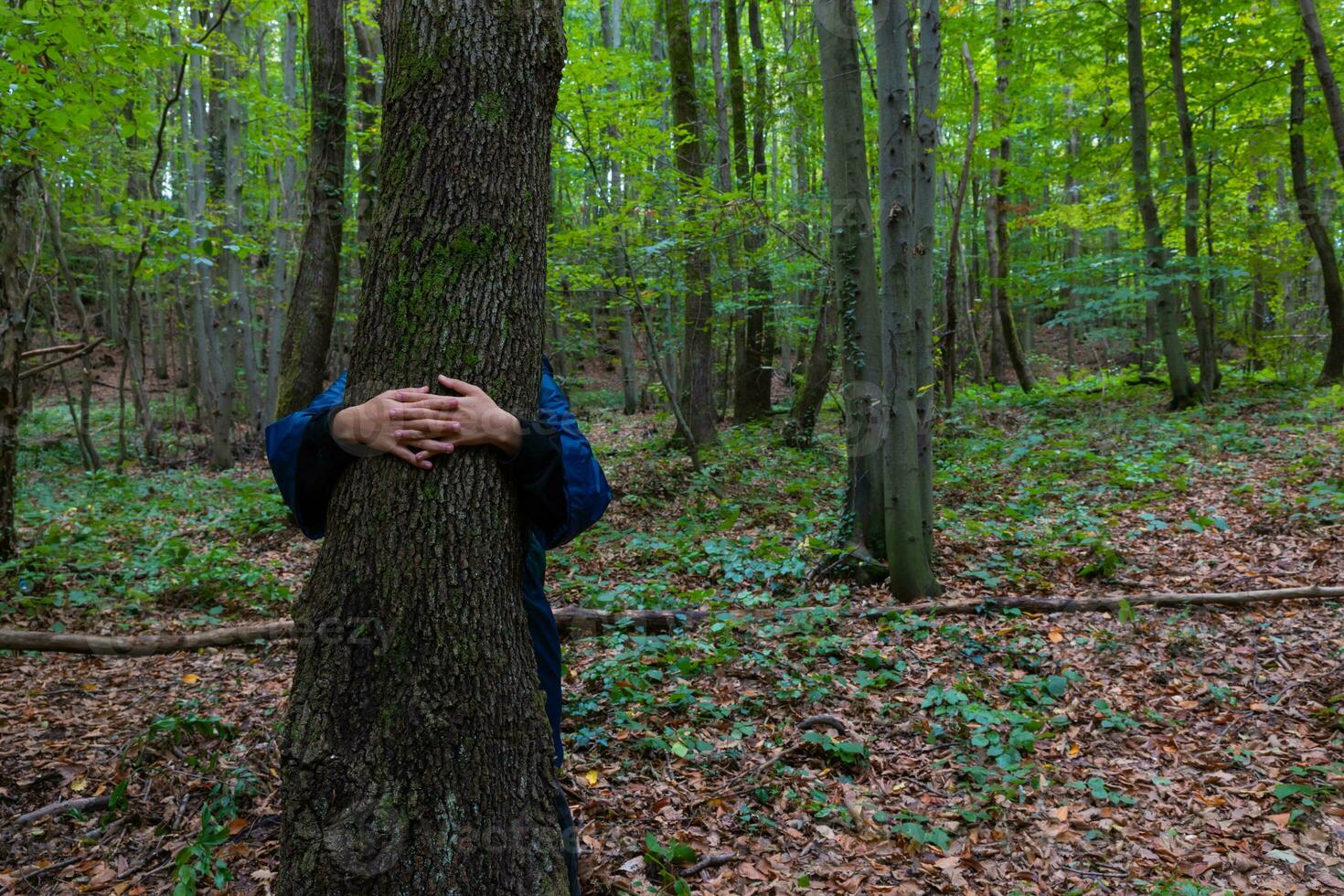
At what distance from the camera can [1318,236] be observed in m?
12.4

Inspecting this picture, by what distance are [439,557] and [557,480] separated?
0.38 metres

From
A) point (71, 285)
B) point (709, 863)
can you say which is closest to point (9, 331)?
point (71, 285)

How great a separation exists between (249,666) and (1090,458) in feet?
31.4

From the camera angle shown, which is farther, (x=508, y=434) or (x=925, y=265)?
(x=925, y=265)

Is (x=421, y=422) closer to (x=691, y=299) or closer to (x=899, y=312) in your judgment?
(x=899, y=312)

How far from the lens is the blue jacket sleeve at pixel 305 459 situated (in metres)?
2.06

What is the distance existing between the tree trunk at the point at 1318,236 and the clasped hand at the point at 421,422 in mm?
15358

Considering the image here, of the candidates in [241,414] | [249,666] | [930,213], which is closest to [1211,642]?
[930,213]

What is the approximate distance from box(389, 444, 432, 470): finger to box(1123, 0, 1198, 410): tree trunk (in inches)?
518

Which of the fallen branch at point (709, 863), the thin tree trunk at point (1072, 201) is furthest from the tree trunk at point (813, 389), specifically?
the fallen branch at point (709, 863)

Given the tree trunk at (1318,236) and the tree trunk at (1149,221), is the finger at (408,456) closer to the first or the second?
the tree trunk at (1149,221)

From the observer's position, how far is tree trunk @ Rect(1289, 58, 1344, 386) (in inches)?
486

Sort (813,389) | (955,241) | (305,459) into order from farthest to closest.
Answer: (813,389), (955,241), (305,459)

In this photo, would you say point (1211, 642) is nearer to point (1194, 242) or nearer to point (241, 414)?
point (1194, 242)
